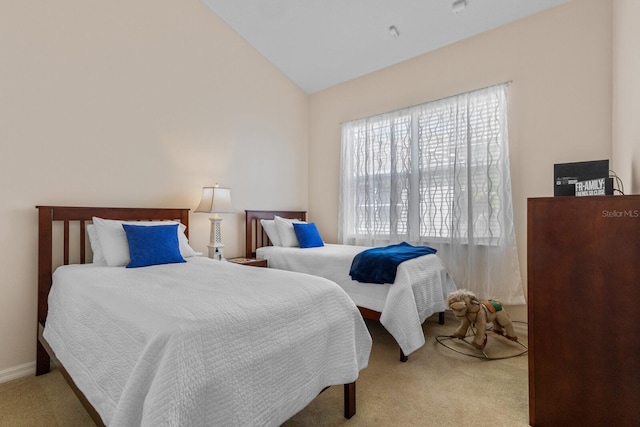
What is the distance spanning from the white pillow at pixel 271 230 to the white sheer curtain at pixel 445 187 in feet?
2.82

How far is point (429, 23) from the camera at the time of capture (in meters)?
3.00

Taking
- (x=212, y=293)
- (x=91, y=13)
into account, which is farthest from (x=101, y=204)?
(x=212, y=293)

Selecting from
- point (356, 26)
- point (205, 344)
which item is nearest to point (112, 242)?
point (205, 344)

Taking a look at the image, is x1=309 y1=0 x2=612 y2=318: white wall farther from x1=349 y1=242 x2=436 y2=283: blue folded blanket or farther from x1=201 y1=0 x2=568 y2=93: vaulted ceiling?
x1=349 y1=242 x2=436 y2=283: blue folded blanket

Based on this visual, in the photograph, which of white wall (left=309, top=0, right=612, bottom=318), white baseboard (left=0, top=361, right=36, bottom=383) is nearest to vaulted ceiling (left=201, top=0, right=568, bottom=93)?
white wall (left=309, top=0, right=612, bottom=318)

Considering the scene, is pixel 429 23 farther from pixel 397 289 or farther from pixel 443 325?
pixel 443 325

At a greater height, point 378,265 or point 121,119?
point 121,119

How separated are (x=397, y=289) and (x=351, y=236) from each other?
66.4 inches

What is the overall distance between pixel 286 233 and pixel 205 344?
2539 millimetres

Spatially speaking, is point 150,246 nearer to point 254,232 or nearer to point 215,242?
point 215,242

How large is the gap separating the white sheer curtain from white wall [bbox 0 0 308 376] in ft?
3.80

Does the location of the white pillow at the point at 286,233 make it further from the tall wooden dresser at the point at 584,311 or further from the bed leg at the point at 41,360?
the tall wooden dresser at the point at 584,311

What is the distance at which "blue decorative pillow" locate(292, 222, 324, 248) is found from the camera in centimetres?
346

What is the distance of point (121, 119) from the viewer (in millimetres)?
2613
